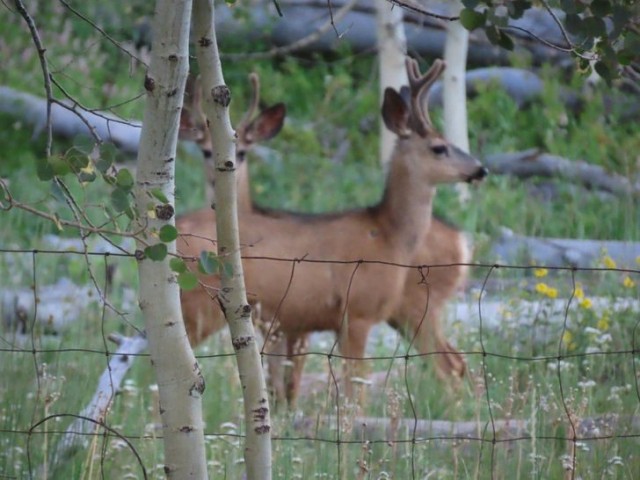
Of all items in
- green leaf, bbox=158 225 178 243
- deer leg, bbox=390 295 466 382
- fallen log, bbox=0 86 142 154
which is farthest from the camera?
fallen log, bbox=0 86 142 154

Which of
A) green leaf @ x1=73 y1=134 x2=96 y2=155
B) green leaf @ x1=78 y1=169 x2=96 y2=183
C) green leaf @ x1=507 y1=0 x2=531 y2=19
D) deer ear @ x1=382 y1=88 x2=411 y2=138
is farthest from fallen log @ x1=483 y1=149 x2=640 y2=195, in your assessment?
green leaf @ x1=73 y1=134 x2=96 y2=155

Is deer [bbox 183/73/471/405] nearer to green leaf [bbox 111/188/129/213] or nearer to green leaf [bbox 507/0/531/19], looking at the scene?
green leaf [bbox 507/0/531/19]

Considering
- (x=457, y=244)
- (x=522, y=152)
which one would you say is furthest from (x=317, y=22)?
(x=457, y=244)

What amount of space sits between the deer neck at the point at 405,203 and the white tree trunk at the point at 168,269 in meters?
4.68

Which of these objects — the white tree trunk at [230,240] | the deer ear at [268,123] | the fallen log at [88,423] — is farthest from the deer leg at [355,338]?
the white tree trunk at [230,240]

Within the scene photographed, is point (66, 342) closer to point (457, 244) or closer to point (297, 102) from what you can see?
point (457, 244)

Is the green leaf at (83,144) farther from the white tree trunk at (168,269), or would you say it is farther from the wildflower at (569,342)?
the wildflower at (569,342)

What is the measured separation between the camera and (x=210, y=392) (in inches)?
241

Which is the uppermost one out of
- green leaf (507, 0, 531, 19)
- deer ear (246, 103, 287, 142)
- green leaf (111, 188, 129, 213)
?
deer ear (246, 103, 287, 142)

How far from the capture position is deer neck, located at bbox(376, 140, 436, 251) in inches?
320

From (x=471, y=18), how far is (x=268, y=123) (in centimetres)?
628

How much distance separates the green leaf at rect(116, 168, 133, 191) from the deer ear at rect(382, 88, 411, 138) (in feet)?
18.2

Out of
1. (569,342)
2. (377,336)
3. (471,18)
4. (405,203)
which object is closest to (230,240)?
(471,18)

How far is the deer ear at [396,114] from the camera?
27.1 ft
